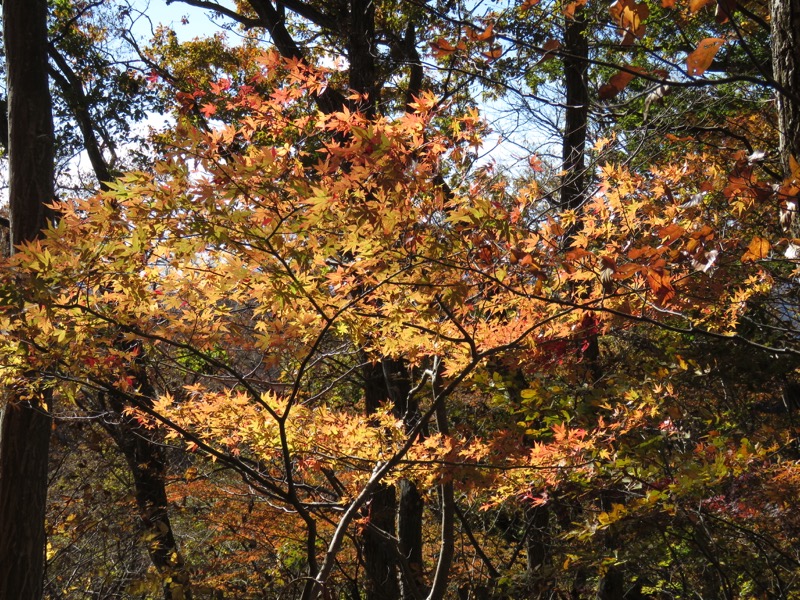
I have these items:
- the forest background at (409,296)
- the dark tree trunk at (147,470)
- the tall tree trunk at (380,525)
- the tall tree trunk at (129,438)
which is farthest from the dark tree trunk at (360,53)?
the dark tree trunk at (147,470)

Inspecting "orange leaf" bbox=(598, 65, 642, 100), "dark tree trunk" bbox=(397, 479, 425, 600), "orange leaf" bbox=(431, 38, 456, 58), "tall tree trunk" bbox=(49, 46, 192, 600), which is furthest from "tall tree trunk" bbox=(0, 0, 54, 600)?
"orange leaf" bbox=(598, 65, 642, 100)

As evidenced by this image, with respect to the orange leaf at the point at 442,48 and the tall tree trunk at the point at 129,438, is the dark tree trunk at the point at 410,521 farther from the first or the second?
the orange leaf at the point at 442,48

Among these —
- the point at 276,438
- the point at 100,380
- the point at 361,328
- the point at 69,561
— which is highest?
the point at 361,328

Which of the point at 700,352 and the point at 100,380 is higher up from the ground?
the point at 700,352

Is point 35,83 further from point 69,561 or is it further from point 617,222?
point 69,561

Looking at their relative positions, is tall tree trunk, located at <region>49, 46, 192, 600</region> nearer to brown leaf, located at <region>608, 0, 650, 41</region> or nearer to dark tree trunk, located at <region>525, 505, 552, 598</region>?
dark tree trunk, located at <region>525, 505, 552, 598</region>

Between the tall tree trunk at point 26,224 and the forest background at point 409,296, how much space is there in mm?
18

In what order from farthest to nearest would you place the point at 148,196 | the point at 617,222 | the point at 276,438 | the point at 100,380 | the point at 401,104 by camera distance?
the point at 401,104, the point at 617,222, the point at 276,438, the point at 100,380, the point at 148,196

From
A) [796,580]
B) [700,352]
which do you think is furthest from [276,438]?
[700,352]

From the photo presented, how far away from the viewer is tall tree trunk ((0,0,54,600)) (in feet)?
14.4

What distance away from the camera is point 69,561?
291 inches

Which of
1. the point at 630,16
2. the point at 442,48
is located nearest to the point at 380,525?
the point at 442,48

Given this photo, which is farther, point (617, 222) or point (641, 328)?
point (641, 328)

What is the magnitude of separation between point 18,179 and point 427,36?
4.55m
